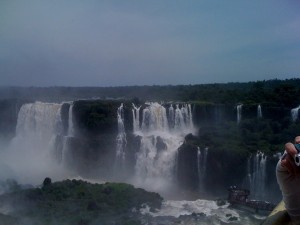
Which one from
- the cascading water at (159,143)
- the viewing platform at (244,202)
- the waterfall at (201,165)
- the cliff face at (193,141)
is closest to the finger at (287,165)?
the viewing platform at (244,202)

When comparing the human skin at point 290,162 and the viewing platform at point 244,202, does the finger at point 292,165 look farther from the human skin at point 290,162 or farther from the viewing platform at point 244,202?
the viewing platform at point 244,202

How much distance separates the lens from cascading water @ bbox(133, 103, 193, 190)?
789 inches

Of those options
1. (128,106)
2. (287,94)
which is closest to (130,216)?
(128,106)

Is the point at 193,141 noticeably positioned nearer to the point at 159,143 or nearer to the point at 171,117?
the point at 159,143

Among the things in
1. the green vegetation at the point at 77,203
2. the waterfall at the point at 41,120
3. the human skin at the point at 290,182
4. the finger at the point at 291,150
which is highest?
the finger at the point at 291,150

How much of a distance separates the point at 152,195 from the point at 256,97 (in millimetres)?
11489

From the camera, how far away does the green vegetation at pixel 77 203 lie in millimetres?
13789

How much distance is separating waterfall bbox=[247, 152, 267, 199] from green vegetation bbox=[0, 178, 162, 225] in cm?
438

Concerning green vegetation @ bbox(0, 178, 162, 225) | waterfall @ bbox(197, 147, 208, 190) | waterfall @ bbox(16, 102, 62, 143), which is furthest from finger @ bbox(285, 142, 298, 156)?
waterfall @ bbox(16, 102, 62, 143)

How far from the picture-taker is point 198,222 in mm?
13211

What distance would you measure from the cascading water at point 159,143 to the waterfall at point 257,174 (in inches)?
149

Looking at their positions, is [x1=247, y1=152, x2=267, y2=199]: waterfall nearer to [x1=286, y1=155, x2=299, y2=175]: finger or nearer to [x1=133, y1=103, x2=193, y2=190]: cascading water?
[x1=133, y1=103, x2=193, y2=190]: cascading water

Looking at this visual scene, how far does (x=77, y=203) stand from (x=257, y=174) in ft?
24.6

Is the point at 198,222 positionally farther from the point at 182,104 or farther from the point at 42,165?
the point at 42,165
